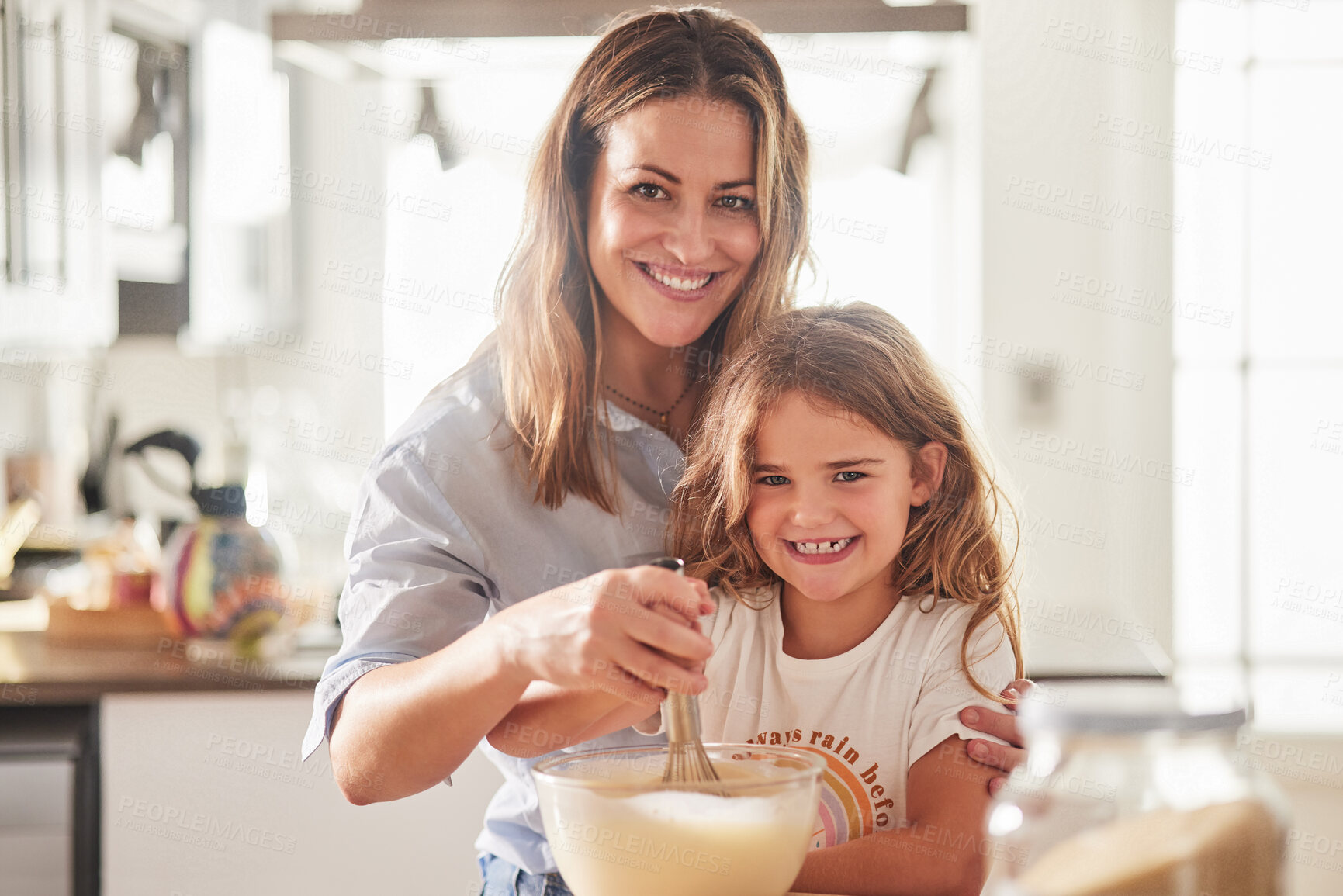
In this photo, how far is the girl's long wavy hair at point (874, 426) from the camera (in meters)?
1.10

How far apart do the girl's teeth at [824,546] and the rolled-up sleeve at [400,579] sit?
13.1 inches

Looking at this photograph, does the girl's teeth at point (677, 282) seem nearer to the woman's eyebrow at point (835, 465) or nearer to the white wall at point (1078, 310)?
the woman's eyebrow at point (835, 465)

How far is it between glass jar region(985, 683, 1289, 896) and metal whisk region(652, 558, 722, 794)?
0.83 ft

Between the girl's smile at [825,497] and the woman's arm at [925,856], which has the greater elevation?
the girl's smile at [825,497]

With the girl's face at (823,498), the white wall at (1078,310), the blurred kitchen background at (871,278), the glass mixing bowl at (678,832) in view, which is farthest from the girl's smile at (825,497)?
the white wall at (1078,310)

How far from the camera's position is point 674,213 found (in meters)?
1.18

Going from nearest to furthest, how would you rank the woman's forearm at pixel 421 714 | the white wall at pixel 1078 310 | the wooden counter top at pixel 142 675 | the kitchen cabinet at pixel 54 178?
the woman's forearm at pixel 421 714, the wooden counter top at pixel 142 675, the kitchen cabinet at pixel 54 178, the white wall at pixel 1078 310

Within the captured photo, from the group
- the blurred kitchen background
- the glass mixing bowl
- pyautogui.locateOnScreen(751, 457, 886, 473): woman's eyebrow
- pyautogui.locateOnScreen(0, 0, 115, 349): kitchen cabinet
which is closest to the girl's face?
pyautogui.locateOnScreen(751, 457, 886, 473): woman's eyebrow

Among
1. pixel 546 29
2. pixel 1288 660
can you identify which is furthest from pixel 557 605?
pixel 1288 660

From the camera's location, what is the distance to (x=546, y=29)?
5.70 feet

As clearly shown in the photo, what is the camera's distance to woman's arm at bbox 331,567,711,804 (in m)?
0.71

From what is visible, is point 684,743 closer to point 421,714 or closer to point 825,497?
point 421,714

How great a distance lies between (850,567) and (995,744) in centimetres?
20

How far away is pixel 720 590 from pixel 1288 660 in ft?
6.69
